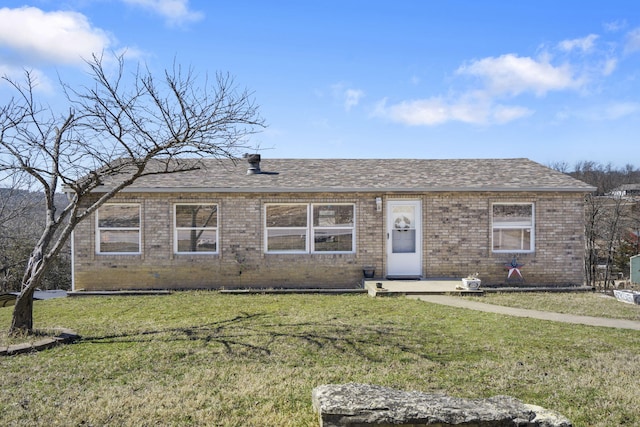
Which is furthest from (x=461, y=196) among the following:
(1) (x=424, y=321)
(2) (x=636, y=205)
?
(2) (x=636, y=205)

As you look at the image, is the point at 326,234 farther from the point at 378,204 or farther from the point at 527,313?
the point at 527,313

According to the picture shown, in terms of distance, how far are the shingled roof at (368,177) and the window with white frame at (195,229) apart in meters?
0.62

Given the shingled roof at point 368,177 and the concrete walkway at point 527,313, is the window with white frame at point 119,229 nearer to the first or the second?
the shingled roof at point 368,177

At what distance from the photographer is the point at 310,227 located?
13109 millimetres

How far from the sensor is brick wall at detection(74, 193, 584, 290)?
12797 mm

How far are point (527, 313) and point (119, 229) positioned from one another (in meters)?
10.5

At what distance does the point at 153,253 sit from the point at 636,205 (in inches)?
1199

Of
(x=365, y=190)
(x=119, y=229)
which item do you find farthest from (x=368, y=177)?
(x=119, y=229)

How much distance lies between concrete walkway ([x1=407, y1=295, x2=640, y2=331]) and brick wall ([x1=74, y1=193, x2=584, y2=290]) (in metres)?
2.34

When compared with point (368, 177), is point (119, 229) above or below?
below

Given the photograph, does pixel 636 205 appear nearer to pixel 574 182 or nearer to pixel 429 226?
pixel 574 182

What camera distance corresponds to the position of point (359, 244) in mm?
12938

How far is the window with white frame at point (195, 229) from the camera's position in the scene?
13.0m

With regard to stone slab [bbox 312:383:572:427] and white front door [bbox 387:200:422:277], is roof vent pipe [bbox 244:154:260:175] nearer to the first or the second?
white front door [bbox 387:200:422:277]
